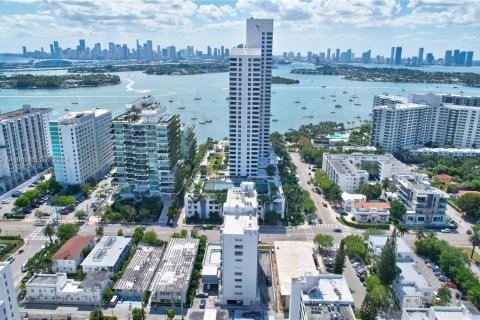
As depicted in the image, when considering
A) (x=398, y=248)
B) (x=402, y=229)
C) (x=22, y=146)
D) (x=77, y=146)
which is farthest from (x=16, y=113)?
(x=402, y=229)

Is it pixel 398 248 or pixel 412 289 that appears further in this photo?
pixel 398 248

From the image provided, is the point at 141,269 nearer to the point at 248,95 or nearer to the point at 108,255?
the point at 108,255

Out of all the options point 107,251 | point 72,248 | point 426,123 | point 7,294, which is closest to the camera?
point 7,294

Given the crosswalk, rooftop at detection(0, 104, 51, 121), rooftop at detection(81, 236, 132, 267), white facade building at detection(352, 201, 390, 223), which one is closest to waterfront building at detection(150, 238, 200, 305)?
rooftop at detection(81, 236, 132, 267)

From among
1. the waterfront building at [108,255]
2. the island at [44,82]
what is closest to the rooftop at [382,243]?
the waterfront building at [108,255]

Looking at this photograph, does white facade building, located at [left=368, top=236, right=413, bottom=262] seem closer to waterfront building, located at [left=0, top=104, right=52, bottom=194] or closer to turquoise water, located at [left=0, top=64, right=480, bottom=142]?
waterfront building, located at [left=0, top=104, right=52, bottom=194]

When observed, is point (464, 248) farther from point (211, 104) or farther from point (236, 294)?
point (211, 104)

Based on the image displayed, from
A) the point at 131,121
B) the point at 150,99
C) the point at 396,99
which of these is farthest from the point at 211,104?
the point at 131,121
